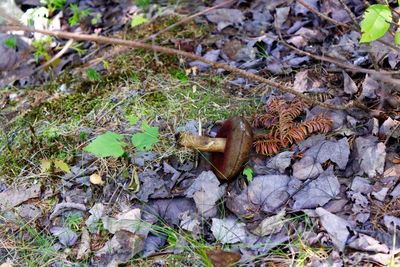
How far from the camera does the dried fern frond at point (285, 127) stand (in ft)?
9.41

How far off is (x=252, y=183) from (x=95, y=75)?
2236 millimetres

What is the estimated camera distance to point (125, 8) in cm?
512

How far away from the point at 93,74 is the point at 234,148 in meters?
2.03

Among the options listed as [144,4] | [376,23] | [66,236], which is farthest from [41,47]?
[376,23]

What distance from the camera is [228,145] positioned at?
9.20ft

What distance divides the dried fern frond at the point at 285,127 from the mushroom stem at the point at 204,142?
0.30 metres

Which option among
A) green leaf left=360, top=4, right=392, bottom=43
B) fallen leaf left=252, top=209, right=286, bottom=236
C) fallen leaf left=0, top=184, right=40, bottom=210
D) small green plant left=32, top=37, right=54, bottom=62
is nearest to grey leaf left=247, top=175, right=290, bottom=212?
fallen leaf left=252, top=209, right=286, bottom=236

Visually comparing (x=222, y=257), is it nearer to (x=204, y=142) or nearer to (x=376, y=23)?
(x=204, y=142)

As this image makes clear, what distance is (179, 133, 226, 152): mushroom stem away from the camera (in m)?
2.86

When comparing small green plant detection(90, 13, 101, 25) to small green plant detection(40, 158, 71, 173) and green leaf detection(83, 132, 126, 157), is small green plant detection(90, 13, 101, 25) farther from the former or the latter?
green leaf detection(83, 132, 126, 157)

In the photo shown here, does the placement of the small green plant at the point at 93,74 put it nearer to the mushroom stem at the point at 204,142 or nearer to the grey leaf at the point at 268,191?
the mushroom stem at the point at 204,142

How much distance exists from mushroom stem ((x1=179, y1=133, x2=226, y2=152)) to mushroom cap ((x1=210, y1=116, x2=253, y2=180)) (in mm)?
60

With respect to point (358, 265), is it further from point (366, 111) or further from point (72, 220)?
point (72, 220)

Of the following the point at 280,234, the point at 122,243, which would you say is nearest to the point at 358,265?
the point at 280,234
